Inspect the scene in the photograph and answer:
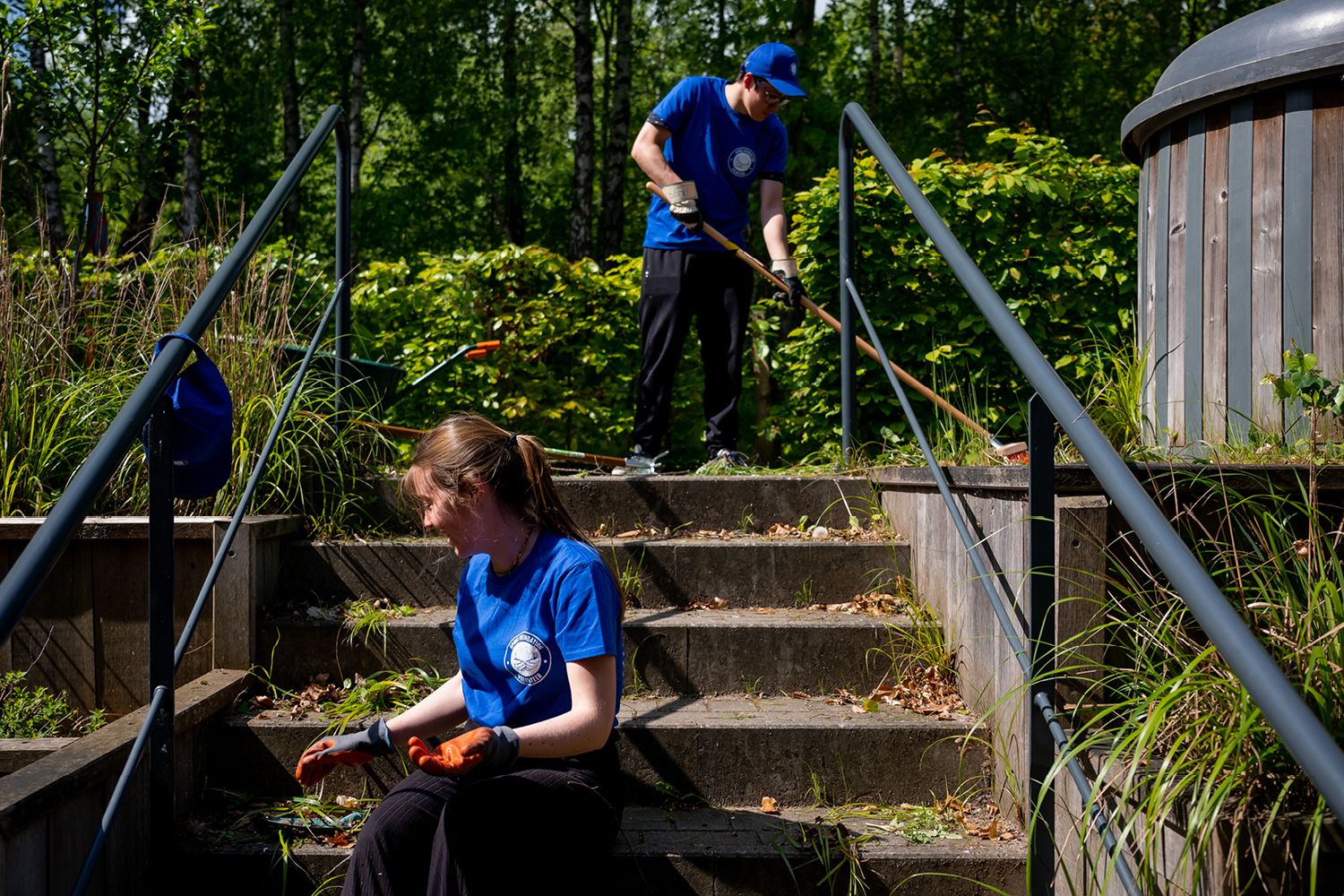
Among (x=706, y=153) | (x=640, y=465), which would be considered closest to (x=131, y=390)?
(x=640, y=465)

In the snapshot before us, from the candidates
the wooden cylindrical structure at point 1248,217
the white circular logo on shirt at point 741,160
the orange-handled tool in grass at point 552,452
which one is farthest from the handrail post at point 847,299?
the wooden cylindrical structure at point 1248,217

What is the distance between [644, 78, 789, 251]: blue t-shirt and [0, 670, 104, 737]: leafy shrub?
2.63m

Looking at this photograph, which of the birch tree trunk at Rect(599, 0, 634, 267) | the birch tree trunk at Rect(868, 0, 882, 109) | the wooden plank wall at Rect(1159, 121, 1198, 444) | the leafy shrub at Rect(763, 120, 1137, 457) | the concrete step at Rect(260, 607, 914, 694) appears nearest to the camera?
the concrete step at Rect(260, 607, 914, 694)

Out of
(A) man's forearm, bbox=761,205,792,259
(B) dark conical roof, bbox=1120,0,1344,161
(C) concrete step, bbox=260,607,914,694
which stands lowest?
(C) concrete step, bbox=260,607,914,694

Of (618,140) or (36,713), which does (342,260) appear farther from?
(618,140)

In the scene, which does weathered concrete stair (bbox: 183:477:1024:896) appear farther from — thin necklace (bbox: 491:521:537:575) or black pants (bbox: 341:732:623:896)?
thin necklace (bbox: 491:521:537:575)

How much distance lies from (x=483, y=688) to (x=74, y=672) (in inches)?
63.0

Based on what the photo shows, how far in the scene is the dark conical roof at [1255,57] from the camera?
10.1 ft

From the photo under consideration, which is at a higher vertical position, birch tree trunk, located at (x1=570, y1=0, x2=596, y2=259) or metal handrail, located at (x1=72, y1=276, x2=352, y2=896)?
birch tree trunk, located at (x1=570, y1=0, x2=596, y2=259)

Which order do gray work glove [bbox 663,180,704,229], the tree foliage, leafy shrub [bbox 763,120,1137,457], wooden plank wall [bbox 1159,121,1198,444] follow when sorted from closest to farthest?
wooden plank wall [bbox 1159,121,1198,444] < gray work glove [bbox 663,180,704,229] < leafy shrub [bbox 763,120,1137,457] < the tree foliage

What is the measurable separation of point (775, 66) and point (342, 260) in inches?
71.9

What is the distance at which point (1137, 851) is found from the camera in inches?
78.7

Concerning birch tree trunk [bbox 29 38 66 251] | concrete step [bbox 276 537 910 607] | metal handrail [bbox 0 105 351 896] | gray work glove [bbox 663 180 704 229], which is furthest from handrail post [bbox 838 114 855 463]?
birch tree trunk [bbox 29 38 66 251]

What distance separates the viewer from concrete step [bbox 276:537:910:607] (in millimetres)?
3518
